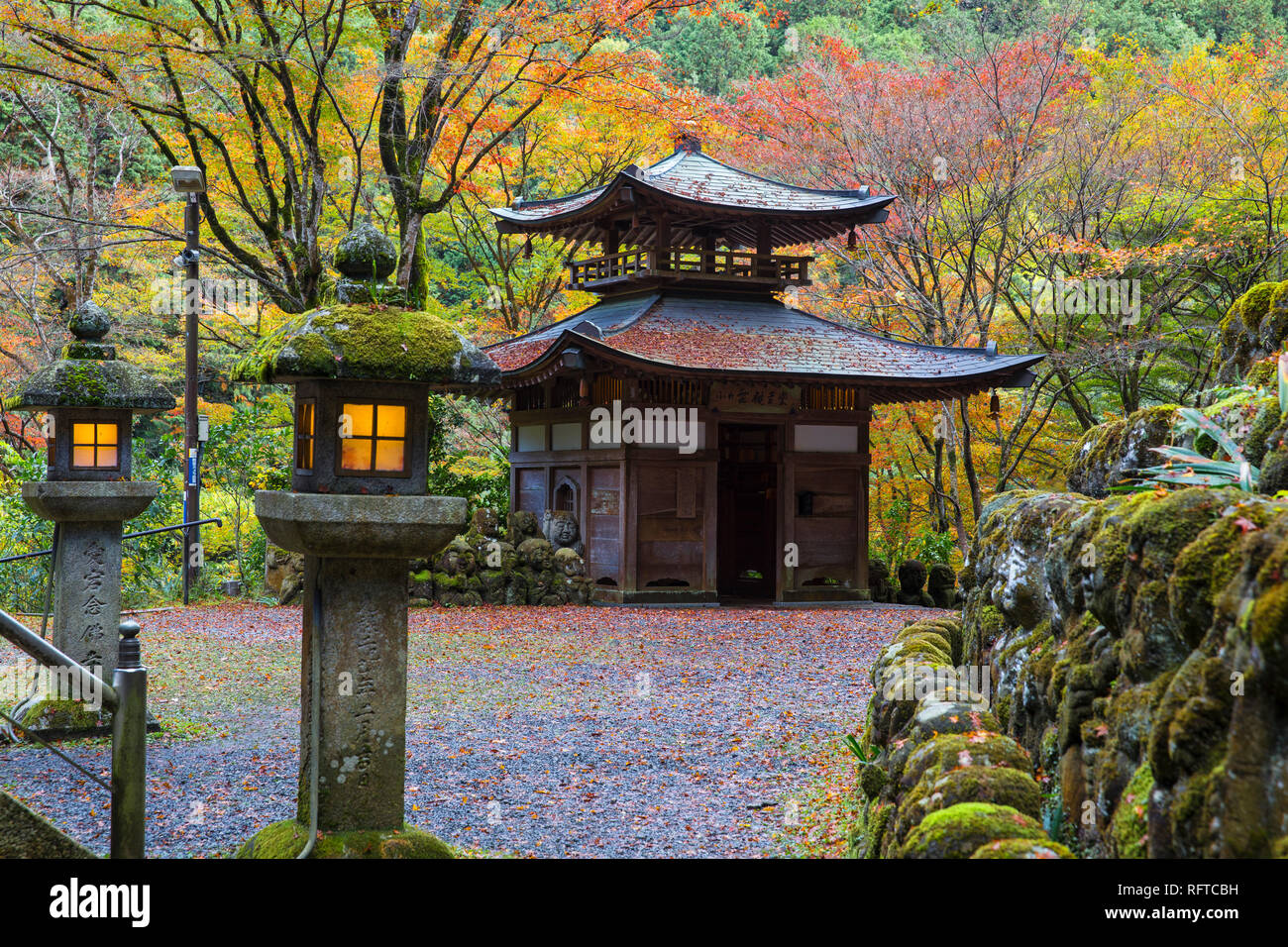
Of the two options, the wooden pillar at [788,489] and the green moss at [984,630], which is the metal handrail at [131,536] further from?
the wooden pillar at [788,489]

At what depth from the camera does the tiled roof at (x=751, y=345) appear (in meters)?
15.1

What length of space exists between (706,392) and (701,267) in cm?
257

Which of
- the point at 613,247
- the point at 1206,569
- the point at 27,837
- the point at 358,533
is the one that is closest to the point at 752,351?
the point at 613,247

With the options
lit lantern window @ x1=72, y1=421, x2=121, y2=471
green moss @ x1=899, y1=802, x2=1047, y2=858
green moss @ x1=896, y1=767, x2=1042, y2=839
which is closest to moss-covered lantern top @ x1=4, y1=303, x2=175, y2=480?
lit lantern window @ x1=72, y1=421, x2=121, y2=471

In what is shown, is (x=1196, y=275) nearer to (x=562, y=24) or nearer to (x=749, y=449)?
(x=749, y=449)

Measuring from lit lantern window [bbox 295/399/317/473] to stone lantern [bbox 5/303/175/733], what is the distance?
11.6 feet

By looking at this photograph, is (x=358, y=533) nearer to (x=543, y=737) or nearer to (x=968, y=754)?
(x=968, y=754)

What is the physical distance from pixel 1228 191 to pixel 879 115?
5.50 meters

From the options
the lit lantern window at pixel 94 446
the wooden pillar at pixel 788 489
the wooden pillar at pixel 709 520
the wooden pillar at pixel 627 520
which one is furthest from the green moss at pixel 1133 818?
the wooden pillar at pixel 788 489

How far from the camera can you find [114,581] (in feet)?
25.3

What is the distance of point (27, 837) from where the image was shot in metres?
3.83

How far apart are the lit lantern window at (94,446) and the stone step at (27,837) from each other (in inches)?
170

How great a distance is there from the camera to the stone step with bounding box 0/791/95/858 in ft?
12.4

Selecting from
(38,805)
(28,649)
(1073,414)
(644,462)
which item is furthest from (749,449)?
(28,649)
